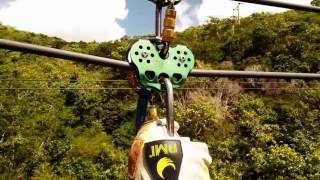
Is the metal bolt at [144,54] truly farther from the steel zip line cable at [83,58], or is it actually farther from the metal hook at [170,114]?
the metal hook at [170,114]

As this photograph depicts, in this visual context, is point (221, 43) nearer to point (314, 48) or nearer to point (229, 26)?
point (229, 26)

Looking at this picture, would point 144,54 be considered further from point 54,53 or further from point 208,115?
point 208,115

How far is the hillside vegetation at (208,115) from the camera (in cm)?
3105

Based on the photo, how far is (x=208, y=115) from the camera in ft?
109

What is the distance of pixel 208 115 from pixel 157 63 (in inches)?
1264

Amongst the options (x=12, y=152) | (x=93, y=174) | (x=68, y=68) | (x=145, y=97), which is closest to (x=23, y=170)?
(x=12, y=152)

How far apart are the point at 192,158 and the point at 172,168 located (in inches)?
2.7

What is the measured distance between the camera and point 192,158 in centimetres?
123

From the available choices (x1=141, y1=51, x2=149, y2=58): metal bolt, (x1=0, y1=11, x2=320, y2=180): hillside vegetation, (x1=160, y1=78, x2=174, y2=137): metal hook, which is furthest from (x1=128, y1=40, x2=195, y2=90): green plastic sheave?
(x1=0, y1=11, x2=320, y2=180): hillside vegetation

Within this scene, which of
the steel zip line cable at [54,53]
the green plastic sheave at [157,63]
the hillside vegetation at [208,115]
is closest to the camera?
the steel zip line cable at [54,53]

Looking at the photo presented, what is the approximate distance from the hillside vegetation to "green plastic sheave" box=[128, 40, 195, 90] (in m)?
24.9

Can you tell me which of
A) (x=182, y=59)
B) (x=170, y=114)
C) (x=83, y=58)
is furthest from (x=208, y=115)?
(x=170, y=114)

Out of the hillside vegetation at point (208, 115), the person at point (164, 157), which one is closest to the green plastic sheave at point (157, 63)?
the person at point (164, 157)

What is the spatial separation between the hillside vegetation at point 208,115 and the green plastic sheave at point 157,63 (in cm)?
2494
